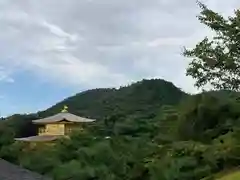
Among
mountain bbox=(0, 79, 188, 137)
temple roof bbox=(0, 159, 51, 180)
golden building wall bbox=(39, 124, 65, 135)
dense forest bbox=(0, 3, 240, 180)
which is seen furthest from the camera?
mountain bbox=(0, 79, 188, 137)

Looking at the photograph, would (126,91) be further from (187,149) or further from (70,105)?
(187,149)

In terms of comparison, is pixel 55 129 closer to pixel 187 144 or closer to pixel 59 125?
pixel 59 125

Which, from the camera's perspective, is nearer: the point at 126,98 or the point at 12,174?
the point at 12,174

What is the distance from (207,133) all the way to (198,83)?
1.24 meters

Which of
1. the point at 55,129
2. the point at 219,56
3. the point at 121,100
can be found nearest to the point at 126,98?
the point at 121,100

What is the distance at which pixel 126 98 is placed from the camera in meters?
31.0

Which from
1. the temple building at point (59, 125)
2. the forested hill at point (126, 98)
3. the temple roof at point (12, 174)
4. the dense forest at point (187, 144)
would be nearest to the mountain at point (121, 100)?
the forested hill at point (126, 98)

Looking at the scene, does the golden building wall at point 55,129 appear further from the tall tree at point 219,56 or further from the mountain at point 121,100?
the tall tree at point 219,56

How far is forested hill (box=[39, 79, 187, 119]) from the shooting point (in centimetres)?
2866

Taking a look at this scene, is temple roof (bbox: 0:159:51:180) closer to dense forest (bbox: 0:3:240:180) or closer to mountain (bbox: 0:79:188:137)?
dense forest (bbox: 0:3:240:180)

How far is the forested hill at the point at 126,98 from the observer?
28658 millimetres

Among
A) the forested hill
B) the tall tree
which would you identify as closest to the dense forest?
the tall tree

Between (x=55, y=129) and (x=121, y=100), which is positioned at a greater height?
(x=121, y=100)

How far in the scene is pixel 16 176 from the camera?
8320 mm
